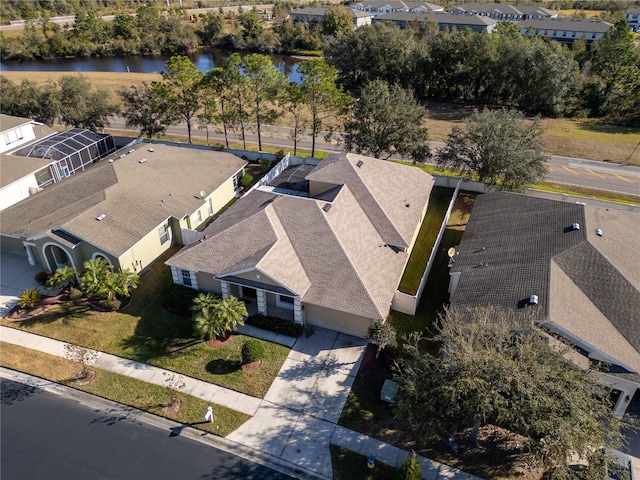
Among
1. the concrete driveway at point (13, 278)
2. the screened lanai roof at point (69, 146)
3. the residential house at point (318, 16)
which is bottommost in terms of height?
the concrete driveway at point (13, 278)

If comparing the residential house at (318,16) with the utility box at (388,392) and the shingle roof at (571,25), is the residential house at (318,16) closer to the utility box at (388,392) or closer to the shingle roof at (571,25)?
the shingle roof at (571,25)

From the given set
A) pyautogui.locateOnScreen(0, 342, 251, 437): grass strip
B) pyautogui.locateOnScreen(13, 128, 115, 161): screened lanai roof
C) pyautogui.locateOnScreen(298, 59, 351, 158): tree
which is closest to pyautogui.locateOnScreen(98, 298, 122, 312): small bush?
pyautogui.locateOnScreen(0, 342, 251, 437): grass strip

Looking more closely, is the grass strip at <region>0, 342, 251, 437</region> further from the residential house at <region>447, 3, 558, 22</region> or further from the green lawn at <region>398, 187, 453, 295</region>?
the residential house at <region>447, 3, 558, 22</region>

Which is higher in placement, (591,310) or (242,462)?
(591,310)

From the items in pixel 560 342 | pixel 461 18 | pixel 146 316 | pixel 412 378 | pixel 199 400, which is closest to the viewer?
pixel 412 378

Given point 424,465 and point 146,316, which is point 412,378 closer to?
point 424,465

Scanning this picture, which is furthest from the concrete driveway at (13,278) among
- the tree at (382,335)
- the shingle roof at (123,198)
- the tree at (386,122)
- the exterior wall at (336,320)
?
the tree at (386,122)

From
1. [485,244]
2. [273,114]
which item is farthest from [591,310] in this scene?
[273,114]

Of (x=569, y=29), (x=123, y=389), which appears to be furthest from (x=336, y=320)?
(x=569, y=29)
